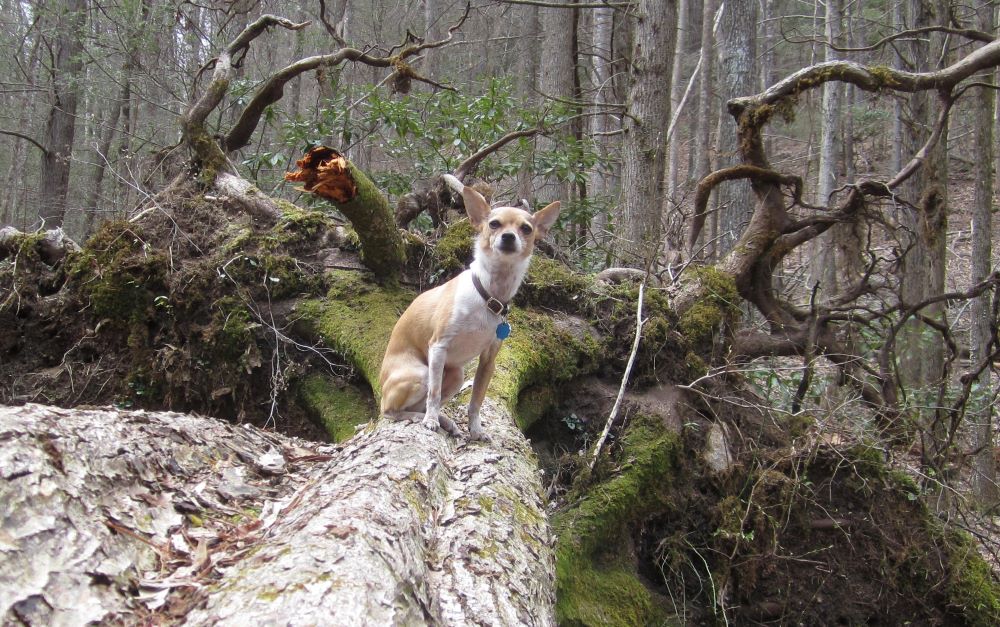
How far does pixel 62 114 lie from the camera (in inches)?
465

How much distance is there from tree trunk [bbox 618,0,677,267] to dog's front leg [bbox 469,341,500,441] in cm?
393

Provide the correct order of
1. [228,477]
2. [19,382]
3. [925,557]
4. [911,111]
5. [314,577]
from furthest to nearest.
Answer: [911,111], [19,382], [925,557], [228,477], [314,577]

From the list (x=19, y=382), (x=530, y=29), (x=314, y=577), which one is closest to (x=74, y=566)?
(x=314, y=577)

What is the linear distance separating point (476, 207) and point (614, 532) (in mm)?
2453

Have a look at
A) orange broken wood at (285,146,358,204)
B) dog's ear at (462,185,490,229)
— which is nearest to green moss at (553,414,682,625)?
dog's ear at (462,185,490,229)

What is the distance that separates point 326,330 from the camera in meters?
5.70

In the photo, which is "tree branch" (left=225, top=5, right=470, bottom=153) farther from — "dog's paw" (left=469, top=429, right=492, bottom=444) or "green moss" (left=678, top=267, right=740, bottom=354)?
"dog's paw" (left=469, top=429, right=492, bottom=444)

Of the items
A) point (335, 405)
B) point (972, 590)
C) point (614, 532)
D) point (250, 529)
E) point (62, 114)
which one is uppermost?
point (62, 114)

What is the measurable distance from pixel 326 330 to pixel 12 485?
3832 millimetres

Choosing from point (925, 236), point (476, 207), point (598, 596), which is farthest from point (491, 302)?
point (925, 236)

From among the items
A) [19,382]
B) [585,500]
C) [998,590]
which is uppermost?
[19,382]

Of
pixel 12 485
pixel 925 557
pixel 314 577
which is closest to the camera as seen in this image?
pixel 314 577

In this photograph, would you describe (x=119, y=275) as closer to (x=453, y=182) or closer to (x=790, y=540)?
(x=453, y=182)

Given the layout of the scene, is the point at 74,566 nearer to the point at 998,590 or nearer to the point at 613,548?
the point at 613,548
